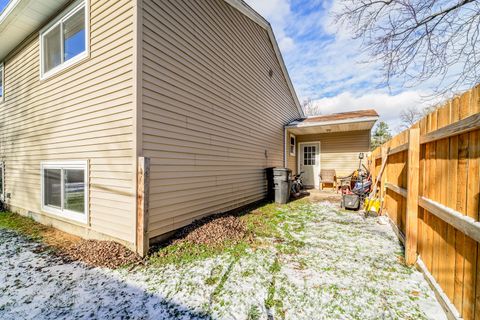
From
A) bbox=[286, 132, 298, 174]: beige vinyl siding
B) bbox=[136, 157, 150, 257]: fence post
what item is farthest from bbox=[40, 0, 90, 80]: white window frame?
bbox=[286, 132, 298, 174]: beige vinyl siding

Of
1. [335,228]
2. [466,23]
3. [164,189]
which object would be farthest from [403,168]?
[164,189]

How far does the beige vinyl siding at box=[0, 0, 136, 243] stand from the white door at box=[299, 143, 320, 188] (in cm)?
928

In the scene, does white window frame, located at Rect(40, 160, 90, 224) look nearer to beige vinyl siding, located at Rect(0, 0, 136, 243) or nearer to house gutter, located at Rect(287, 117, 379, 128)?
beige vinyl siding, located at Rect(0, 0, 136, 243)

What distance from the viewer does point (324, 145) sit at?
34.4 feet

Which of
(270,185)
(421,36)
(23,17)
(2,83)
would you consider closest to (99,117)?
(23,17)

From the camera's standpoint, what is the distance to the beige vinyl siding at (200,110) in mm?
3441

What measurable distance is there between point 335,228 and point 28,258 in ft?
17.9

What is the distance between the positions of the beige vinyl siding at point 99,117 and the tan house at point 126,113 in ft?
0.09

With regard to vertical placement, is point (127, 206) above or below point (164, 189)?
below

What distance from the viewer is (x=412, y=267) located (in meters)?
2.79

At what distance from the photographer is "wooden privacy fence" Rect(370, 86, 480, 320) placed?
5.05 ft

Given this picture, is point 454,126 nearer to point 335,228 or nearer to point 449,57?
point 335,228

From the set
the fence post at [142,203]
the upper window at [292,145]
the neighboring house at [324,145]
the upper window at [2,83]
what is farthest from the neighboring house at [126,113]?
the upper window at [292,145]

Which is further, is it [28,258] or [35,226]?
[35,226]
